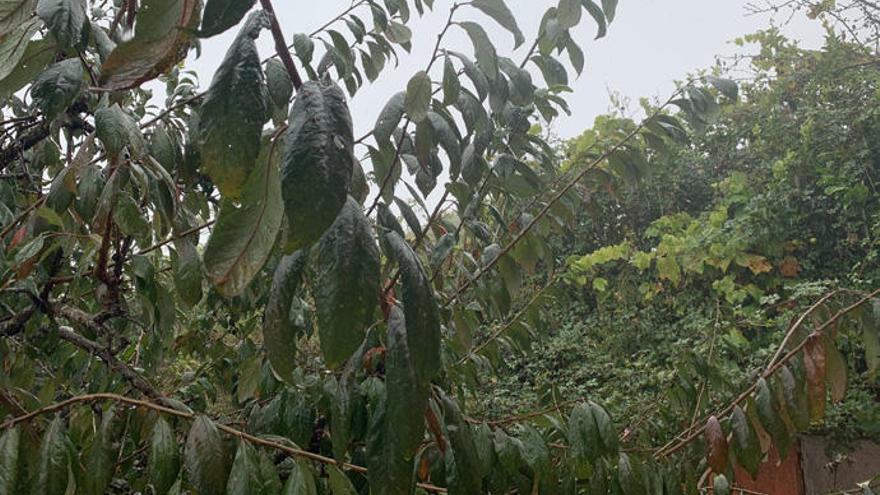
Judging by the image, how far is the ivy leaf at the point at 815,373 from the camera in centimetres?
130

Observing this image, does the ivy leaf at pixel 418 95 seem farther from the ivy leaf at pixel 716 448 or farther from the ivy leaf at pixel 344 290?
the ivy leaf at pixel 716 448

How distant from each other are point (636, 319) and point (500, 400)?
930 mm

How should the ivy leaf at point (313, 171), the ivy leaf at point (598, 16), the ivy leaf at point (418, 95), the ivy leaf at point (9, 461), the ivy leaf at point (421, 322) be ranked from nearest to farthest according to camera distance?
the ivy leaf at point (313, 171) → the ivy leaf at point (421, 322) → the ivy leaf at point (9, 461) → the ivy leaf at point (418, 95) → the ivy leaf at point (598, 16)

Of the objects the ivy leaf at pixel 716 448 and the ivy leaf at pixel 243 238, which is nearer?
the ivy leaf at pixel 243 238

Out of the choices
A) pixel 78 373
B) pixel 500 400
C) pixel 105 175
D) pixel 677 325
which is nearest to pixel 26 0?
pixel 105 175

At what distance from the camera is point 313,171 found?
0.39m

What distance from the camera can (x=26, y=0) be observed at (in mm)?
492

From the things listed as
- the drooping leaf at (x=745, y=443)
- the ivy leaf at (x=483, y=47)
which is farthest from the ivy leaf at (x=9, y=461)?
the drooping leaf at (x=745, y=443)

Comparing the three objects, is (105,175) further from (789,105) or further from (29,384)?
(789,105)

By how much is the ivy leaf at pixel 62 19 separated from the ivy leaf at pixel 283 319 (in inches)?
16.0

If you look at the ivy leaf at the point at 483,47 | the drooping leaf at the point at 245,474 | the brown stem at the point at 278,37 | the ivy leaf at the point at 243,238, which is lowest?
the drooping leaf at the point at 245,474

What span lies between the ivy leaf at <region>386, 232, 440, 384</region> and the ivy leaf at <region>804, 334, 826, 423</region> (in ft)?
3.44

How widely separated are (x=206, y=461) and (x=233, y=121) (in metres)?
0.50

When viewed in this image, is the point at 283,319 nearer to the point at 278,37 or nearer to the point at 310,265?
the point at 278,37
